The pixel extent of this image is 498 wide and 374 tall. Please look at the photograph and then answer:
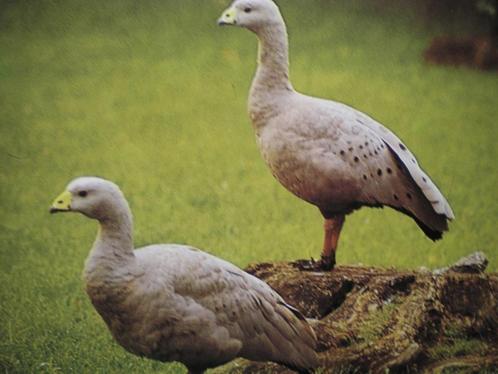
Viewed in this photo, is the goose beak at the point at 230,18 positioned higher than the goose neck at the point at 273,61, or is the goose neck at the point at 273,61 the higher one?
the goose beak at the point at 230,18

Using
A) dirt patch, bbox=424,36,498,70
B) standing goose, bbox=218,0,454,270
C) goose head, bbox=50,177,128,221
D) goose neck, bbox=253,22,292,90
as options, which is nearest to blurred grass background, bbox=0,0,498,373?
dirt patch, bbox=424,36,498,70

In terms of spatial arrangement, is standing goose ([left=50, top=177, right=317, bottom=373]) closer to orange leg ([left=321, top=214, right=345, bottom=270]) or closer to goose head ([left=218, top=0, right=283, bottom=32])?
orange leg ([left=321, top=214, right=345, bottom=270])

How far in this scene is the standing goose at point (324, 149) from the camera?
13.5 feet

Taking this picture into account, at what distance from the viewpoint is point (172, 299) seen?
3.41 m

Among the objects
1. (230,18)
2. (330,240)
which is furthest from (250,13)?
(330,240)

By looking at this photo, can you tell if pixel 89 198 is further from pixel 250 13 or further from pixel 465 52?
pixel 465 52

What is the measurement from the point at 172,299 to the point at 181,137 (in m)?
4.94

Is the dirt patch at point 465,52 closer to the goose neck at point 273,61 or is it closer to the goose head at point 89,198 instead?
the goose neck at point 273,61

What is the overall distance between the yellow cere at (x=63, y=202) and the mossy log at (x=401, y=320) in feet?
3.88

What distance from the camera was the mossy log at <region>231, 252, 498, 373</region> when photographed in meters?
3.93

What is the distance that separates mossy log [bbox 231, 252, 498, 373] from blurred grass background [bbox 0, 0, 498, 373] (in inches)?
31.8

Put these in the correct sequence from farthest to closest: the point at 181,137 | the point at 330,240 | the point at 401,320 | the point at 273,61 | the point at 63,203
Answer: the point at 181,137, the point at 330,240, the point at 273,61, the point at 401,320, the point at 63,203

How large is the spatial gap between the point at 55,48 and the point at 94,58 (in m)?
0.39

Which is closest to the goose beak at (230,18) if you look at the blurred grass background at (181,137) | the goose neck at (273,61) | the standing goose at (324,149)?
the standing goose at (324,149)
